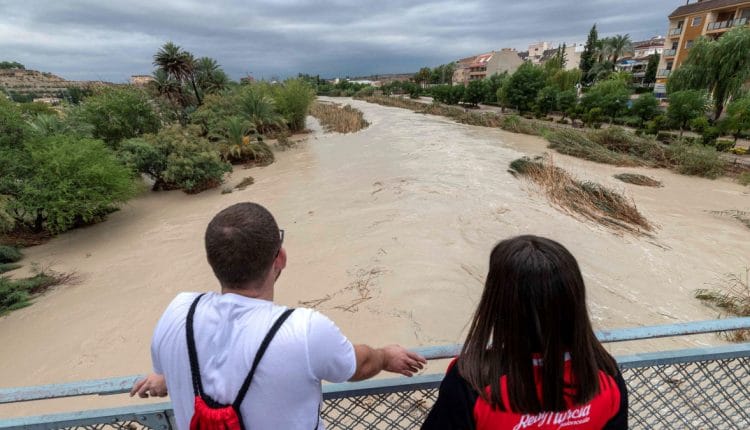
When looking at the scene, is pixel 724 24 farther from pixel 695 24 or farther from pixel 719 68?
pixel 719 68

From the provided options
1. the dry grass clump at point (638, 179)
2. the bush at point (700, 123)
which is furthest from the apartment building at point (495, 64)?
the dry grass clump at point (638, 179)

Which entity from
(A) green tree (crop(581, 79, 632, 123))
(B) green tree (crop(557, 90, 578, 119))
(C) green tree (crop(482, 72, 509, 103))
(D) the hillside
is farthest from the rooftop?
(D) the hillside

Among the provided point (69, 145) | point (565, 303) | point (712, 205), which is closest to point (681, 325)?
point (565, 303)

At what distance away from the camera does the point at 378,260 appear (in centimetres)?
709

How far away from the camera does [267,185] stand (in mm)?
14188

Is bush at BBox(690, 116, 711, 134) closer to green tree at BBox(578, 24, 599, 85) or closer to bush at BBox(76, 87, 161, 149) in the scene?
bush at BBox(76, 87, 161, 149)

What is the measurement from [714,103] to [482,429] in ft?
100

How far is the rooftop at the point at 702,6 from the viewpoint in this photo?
2883 centimetres

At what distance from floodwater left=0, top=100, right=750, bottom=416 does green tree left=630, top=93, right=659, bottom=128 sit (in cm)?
1227

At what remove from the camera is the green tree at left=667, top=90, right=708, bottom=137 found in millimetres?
19078

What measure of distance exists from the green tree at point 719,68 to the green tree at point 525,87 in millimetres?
12148

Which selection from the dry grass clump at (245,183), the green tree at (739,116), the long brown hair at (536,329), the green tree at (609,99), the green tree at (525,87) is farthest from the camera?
the green tree at (525,87)

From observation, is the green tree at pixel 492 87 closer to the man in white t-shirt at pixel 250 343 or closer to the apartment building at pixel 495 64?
the apartment building at pixel 495 64

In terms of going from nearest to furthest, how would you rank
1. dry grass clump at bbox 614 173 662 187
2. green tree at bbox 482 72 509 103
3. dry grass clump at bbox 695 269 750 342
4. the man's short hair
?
the man's short hair < dry grass clump at bbox 695 269 750 342 < dry grass clump at bbox 614 173 662 187 < green tree at bbox 482 72 509 103
